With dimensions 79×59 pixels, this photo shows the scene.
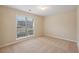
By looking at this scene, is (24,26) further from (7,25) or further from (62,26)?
(62,26)

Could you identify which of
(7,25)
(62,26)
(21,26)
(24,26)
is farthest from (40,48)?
(62,26)

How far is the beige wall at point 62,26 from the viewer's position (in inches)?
193

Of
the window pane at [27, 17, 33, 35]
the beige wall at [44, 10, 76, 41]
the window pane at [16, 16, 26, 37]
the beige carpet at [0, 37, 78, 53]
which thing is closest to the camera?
the beige carpet at [0, 37, 78, 53]

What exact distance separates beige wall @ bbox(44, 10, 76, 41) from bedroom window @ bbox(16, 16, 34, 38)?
1.56 meters

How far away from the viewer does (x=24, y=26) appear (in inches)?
221

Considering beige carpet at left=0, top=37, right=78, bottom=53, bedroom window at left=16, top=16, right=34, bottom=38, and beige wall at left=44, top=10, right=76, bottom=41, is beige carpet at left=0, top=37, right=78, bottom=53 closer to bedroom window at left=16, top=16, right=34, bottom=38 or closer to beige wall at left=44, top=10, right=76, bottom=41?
beige wall at left=44, top=10, right=76, bottom=41

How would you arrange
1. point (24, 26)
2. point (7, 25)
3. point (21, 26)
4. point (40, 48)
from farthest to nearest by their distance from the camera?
point (24, 26), point (21, 26), point (7, 25), point (40, 48)

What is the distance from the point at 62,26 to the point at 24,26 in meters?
2.51

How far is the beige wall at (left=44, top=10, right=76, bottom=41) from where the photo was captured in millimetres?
4895

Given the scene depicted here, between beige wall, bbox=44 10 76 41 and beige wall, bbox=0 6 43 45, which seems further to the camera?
beige wall, bbox=44 10 76 41

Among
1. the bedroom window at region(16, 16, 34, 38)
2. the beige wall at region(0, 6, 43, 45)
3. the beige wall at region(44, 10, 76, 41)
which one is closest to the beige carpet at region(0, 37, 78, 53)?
the beige wall at region(0, 6, 43, 45)
